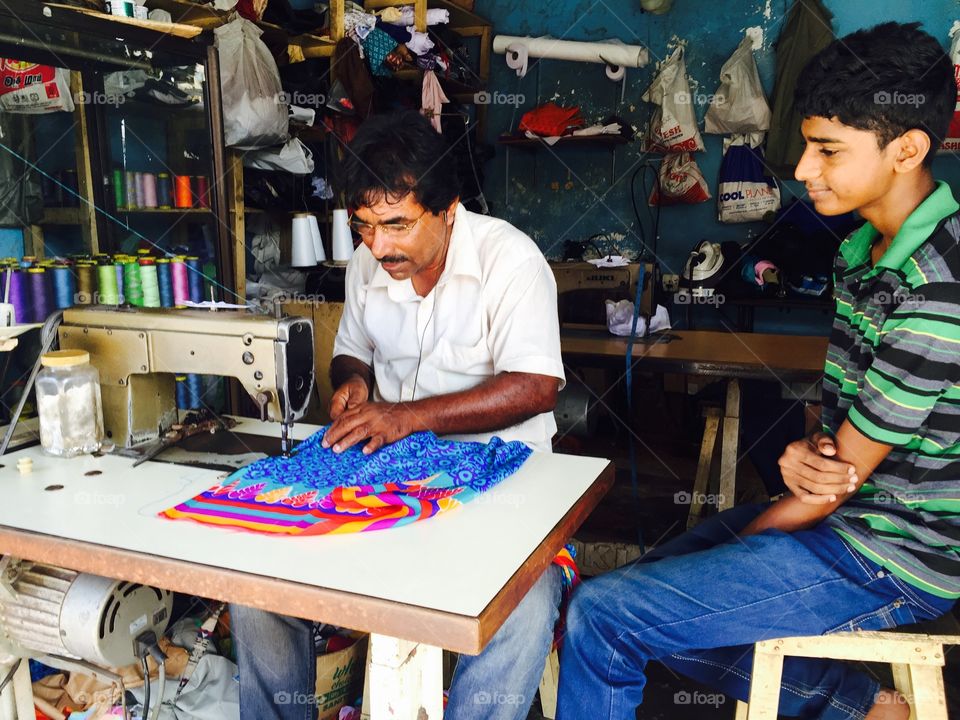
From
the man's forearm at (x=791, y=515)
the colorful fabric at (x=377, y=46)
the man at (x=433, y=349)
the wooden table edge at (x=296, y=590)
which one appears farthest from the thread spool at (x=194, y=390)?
the colorful fabric at (x=377, y=46)

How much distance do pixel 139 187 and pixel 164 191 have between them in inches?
3.8

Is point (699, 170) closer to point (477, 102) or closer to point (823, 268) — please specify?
point (823, 268)

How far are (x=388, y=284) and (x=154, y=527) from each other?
2.89 ft

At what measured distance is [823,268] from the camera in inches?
172

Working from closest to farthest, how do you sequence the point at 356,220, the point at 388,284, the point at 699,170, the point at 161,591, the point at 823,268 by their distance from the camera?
the point at 161,591 → the point at 356,220 → the point at 388,284 → the point at 823,268 → the point at 699,170

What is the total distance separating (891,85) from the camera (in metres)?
1.24

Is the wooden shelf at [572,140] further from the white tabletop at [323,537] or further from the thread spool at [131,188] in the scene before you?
the white tabletop at [323,537]

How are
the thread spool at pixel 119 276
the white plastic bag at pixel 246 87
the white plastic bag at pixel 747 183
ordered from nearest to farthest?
1. the thread spool at pixel 119 276
2. the white plastic bag at pixel 246 87
3. the white plastic bag at pixel 747 183

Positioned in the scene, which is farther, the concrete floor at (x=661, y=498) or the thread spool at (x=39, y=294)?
the concrete floor at (x=661, y=498)

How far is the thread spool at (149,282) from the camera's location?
2.15 metres

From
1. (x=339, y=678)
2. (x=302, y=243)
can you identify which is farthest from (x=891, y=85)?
(x=302, y=243)

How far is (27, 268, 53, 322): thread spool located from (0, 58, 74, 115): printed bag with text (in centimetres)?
101

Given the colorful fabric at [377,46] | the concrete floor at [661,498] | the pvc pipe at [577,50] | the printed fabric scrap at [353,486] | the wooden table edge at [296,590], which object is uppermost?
the pvc pipe at [577,50]

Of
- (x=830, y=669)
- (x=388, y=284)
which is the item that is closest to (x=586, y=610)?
(x=830, y=669)
